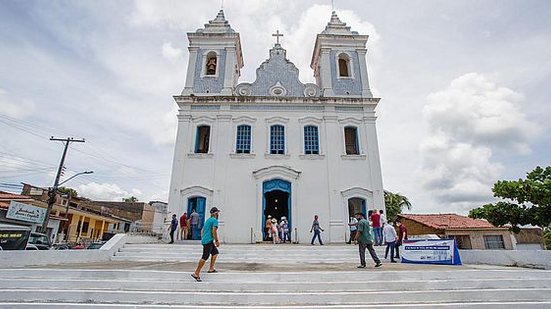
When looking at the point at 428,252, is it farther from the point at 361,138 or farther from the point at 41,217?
the point at 41,217

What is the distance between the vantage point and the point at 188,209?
14961 mm

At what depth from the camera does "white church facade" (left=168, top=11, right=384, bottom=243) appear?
14992mm

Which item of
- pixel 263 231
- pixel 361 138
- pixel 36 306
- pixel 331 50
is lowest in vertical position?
pixel 36 306

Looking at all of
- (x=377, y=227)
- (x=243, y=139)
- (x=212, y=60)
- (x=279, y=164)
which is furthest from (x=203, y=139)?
(x=377, y=227)

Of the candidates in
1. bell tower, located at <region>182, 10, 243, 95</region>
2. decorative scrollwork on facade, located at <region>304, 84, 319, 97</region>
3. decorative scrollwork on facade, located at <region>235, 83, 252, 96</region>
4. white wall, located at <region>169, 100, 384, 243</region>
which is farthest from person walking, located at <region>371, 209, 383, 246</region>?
bell tower, located at <region>182, 10, 243, 95</region>

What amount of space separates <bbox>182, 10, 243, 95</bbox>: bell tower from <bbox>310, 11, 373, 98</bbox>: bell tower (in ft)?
17.1

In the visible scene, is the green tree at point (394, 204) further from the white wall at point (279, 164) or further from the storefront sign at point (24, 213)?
the storefront sign at point (24, 213)

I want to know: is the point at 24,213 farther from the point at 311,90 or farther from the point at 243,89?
the point at 311,90

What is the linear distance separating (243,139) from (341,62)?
26.3 ft

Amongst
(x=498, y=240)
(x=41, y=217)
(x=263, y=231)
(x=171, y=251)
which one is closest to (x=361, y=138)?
(x=263, y=231)

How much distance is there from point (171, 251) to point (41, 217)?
1876cm

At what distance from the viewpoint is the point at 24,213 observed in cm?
2111

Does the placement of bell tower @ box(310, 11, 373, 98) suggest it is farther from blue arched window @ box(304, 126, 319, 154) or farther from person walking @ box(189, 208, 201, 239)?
person walking @ box(189, 208, 201, 239)

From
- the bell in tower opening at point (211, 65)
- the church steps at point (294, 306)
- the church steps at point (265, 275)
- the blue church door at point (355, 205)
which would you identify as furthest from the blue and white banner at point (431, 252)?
the bell in tower opening at point (211, 65)
